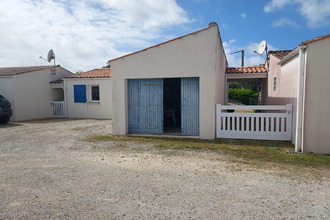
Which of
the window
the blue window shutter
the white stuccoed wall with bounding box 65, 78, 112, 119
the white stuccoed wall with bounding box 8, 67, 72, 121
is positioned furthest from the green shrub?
the white stuccoed wall with bounding box 8, 67, 72, 121

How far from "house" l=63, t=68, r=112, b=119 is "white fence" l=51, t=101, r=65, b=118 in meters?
0.55

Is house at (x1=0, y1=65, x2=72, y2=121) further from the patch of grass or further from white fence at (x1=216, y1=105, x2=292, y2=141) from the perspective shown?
white fence at (x1=216, y1=105, x2=292, y2=141)

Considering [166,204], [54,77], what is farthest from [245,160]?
[54,77]

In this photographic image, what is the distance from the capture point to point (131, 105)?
28.0 ft

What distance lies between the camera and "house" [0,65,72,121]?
13.1 m

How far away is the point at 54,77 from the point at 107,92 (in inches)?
188

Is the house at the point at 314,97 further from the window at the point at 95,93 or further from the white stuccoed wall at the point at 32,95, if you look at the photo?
the white stuccoed wall at the point at 32,95

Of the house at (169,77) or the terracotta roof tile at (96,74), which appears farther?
the terracotta roof tile at (96,74)

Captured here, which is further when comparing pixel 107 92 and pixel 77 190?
pixel 107 92

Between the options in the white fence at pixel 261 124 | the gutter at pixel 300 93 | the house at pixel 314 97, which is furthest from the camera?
the white fence at pixel 261 124

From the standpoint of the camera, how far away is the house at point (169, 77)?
7.61 meters

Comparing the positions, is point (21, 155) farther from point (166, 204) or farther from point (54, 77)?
point (54, 77)

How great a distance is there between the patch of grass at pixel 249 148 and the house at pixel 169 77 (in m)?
0.63

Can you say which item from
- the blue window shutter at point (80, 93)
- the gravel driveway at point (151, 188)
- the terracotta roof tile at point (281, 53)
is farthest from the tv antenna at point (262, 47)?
the blue window shutter at point (80, 93)
